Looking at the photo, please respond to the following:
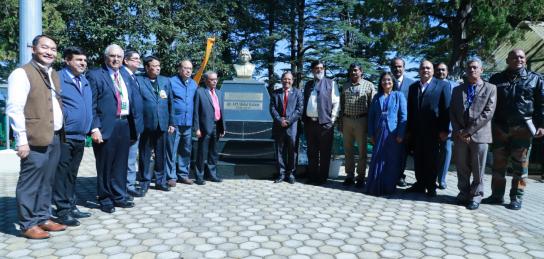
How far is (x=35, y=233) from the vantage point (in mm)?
3736

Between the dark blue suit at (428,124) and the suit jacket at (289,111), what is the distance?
64.5 inches

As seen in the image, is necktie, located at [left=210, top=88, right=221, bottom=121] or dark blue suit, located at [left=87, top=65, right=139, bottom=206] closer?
dark blue suit, located at [left=87, top=65, right=139, bottom=206]

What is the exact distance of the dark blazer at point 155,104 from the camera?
5.42 m

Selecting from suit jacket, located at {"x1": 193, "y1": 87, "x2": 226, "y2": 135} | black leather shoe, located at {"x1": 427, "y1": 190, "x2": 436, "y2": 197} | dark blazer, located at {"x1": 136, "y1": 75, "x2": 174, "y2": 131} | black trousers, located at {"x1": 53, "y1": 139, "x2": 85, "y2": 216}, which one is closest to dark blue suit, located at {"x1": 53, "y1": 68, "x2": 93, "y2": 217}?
black trousers, located at {"x1": 53, "y1": 139, "x2": 85, "y2": 216}

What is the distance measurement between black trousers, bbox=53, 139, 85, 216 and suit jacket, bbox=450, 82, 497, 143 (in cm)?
430

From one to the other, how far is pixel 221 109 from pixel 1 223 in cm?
330

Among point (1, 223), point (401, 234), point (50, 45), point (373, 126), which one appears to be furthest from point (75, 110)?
point (373, 126)

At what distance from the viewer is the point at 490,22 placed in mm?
11680

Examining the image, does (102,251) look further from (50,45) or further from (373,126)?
(373,126)

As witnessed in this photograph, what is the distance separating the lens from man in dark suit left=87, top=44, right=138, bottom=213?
15.1ft

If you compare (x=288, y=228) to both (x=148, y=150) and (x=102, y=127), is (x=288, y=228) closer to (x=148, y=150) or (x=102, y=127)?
(x=102, y=127)

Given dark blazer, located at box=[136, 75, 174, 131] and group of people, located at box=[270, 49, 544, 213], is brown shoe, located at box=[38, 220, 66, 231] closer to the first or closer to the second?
dark blazer, located at box=[136, 75, 174, 131]

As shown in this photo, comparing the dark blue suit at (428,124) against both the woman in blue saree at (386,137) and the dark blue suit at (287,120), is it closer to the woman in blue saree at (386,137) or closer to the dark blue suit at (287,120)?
the woman in blue saree at (386,137)

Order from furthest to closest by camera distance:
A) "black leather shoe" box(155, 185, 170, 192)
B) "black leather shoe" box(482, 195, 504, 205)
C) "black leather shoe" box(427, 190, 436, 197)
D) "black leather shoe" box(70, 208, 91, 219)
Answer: "black leather shoe" box(155, 185, 170, 192), "black leather shoe" box(427, 190, 436, 197), "black leather shoe" box(482, 195, 504, 205), "black leather shoe" box(70, 208, 91, 219)
